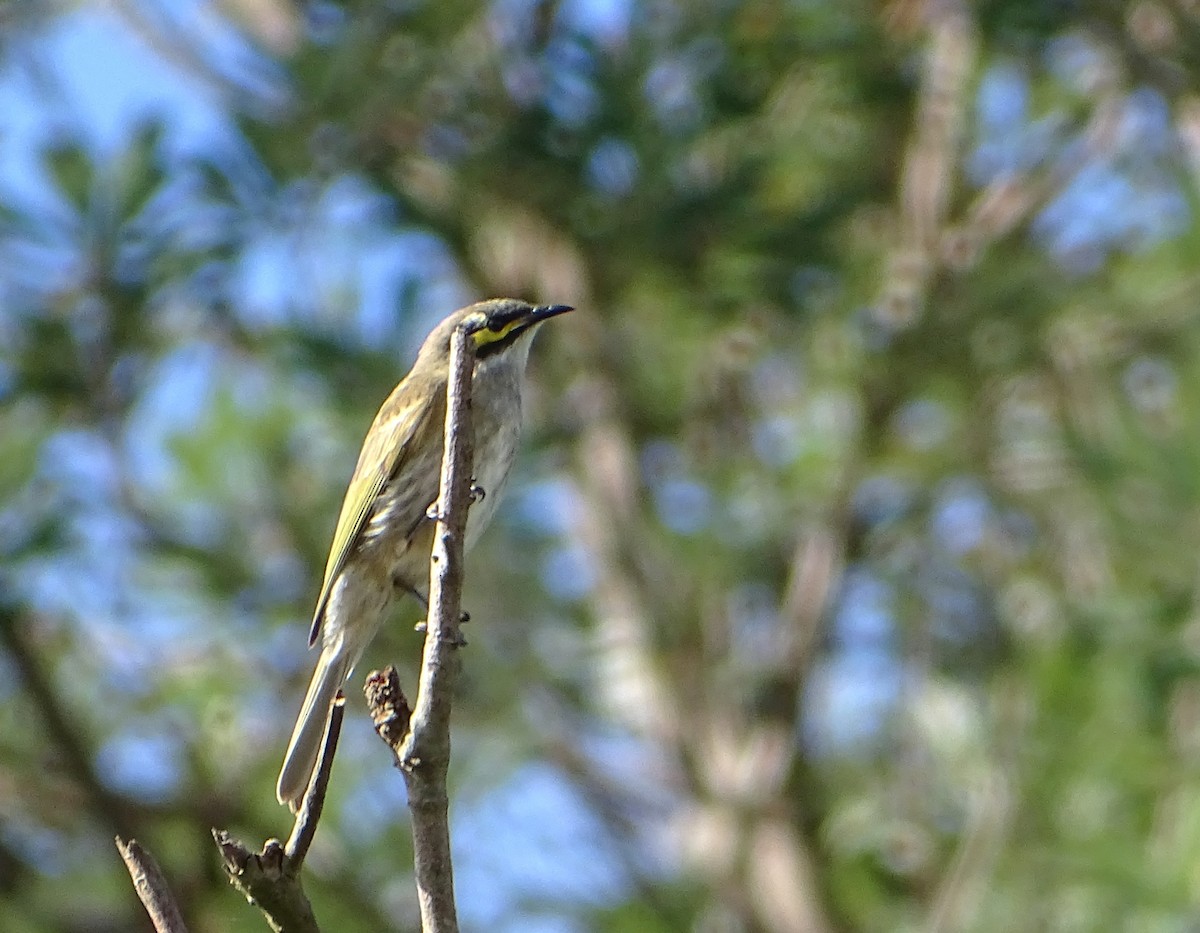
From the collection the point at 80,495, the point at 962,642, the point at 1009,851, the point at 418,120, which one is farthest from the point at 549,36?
the point at 1009,851

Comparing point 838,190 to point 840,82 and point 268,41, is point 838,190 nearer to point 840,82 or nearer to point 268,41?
point 840,82

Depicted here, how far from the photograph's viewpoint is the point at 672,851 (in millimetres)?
7938

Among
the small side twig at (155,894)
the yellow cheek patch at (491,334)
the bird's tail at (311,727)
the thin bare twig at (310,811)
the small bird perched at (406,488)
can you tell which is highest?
the yellow cheek patch at (491,334)

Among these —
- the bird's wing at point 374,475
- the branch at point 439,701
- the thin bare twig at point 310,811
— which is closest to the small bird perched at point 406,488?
the bird's wing at point 374,475

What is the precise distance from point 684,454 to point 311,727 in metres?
4.34

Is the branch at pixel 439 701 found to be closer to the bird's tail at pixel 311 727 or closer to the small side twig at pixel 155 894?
the small side twig at pixel 155 894

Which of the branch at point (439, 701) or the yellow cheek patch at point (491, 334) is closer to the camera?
the branch at point (439, 701)

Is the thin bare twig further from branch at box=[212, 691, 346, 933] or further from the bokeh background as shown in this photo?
the bokeh background

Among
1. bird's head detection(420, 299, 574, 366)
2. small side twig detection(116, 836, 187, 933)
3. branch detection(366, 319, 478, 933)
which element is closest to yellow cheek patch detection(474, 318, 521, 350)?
bird's head detection(420, 299, 574, 366)

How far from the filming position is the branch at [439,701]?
2445mm

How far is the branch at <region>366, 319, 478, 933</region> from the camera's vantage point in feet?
8.02

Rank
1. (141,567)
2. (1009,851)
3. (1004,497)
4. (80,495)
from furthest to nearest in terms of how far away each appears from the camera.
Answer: (1004,497)
(141,567)
(1009,851)
(80,495)

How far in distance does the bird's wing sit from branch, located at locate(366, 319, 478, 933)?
5.81 ft

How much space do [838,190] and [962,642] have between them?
83.4 inches
